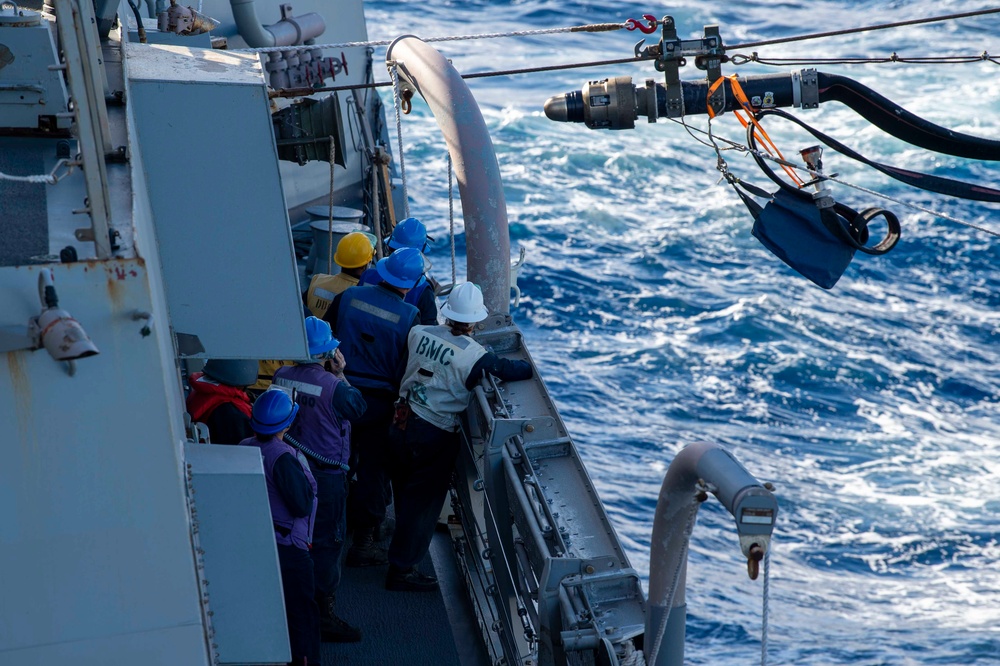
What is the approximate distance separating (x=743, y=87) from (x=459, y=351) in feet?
7.74

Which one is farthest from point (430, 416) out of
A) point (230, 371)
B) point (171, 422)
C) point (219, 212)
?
point (171, 422)

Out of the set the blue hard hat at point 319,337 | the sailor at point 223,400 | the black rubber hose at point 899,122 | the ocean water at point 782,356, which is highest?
the black rubber hose at point 899,122

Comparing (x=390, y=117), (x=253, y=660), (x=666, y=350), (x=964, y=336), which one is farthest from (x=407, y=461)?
(x=390, y=117)

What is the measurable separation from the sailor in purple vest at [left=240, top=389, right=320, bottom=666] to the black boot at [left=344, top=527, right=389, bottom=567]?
1.30m

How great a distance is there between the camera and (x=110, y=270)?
315 cm

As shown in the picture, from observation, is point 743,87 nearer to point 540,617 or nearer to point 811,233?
point 811,233

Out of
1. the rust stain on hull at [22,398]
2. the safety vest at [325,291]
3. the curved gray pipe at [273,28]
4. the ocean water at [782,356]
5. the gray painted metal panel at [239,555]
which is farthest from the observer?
the ocean water at [782,356]

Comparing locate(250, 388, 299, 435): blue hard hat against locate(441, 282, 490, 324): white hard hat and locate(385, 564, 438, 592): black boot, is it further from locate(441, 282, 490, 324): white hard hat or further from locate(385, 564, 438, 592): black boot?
locate(385, 564, 438, 592): black boot

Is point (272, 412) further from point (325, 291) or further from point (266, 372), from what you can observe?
point (325, 291)

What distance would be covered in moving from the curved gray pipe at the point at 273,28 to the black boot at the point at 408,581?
23.5 feet

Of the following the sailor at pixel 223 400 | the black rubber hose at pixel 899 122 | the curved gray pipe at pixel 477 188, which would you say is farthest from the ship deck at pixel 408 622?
the black rubber hose at pixel 899 122

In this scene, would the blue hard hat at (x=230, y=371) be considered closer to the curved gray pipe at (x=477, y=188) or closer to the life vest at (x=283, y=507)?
the life vest at (x=283, y=507)

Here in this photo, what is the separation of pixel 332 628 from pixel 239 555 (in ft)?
7.20

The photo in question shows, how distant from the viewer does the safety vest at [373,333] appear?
21.4ft
